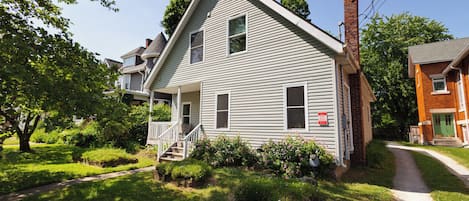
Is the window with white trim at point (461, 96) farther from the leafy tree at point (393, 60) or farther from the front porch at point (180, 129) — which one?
the front porch at point (180, 129)

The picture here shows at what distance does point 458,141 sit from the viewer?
16469 mm

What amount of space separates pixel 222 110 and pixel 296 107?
10.6ft

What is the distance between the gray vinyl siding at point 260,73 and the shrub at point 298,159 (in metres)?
0.47

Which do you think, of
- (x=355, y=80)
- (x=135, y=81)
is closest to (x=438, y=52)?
(x=355, y=80)

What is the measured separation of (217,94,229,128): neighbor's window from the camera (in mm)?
9016

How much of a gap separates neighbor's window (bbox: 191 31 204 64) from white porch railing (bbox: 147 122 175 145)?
357 cm

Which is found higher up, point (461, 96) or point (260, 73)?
point (461, 96)

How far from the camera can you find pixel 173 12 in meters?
18.7

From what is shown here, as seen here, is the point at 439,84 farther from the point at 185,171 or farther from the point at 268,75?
the point at 185,171

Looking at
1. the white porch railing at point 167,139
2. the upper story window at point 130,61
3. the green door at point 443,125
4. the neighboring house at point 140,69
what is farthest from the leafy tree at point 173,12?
the green door at point 443,125

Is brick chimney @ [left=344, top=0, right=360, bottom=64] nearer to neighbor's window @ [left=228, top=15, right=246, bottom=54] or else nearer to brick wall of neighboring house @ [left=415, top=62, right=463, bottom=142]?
neighbor's window @ [left=228, top=15, right=246, bottom=54]

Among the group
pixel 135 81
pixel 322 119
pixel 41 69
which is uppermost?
pixel 135 81

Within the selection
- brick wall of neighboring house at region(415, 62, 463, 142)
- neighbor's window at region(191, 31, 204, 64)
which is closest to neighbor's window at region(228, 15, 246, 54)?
neighbor's window at region(191, 31, 204, 64)

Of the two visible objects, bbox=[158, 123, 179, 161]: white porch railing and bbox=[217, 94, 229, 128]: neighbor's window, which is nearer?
bbox=[217, 94, 229, 128]: neighbor's window
